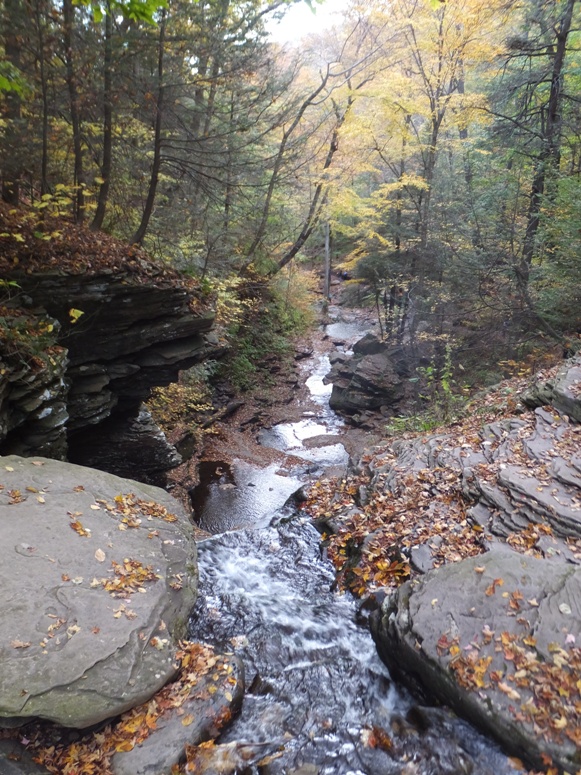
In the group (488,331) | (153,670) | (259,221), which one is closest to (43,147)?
(153,670)

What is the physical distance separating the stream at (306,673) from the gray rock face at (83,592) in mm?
926

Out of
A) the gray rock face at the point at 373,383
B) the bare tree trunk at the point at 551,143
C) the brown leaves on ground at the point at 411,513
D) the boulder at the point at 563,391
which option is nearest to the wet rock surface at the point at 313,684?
the brown leaves on ground at the point at 411,513

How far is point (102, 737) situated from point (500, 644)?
143 inches

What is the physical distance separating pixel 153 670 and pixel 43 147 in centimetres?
844

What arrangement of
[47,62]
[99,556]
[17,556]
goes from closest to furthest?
[17,556] → [99,556] → [47,62]

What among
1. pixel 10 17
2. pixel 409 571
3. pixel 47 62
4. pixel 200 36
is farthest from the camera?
pixel 200 36

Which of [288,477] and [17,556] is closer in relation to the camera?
[17,556]

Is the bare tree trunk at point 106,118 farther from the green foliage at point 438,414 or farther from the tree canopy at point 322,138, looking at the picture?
the green foliage at point 438,414

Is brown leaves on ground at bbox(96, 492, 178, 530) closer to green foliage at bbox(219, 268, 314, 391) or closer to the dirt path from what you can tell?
the dirt path

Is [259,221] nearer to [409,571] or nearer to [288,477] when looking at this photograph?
[288,477]

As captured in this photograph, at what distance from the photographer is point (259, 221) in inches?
691

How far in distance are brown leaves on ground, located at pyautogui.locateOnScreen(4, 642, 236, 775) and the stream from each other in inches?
23.1

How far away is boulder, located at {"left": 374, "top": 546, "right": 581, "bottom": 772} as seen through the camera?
12.1ft

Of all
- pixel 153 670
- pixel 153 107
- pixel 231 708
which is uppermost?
pixel 153 107
